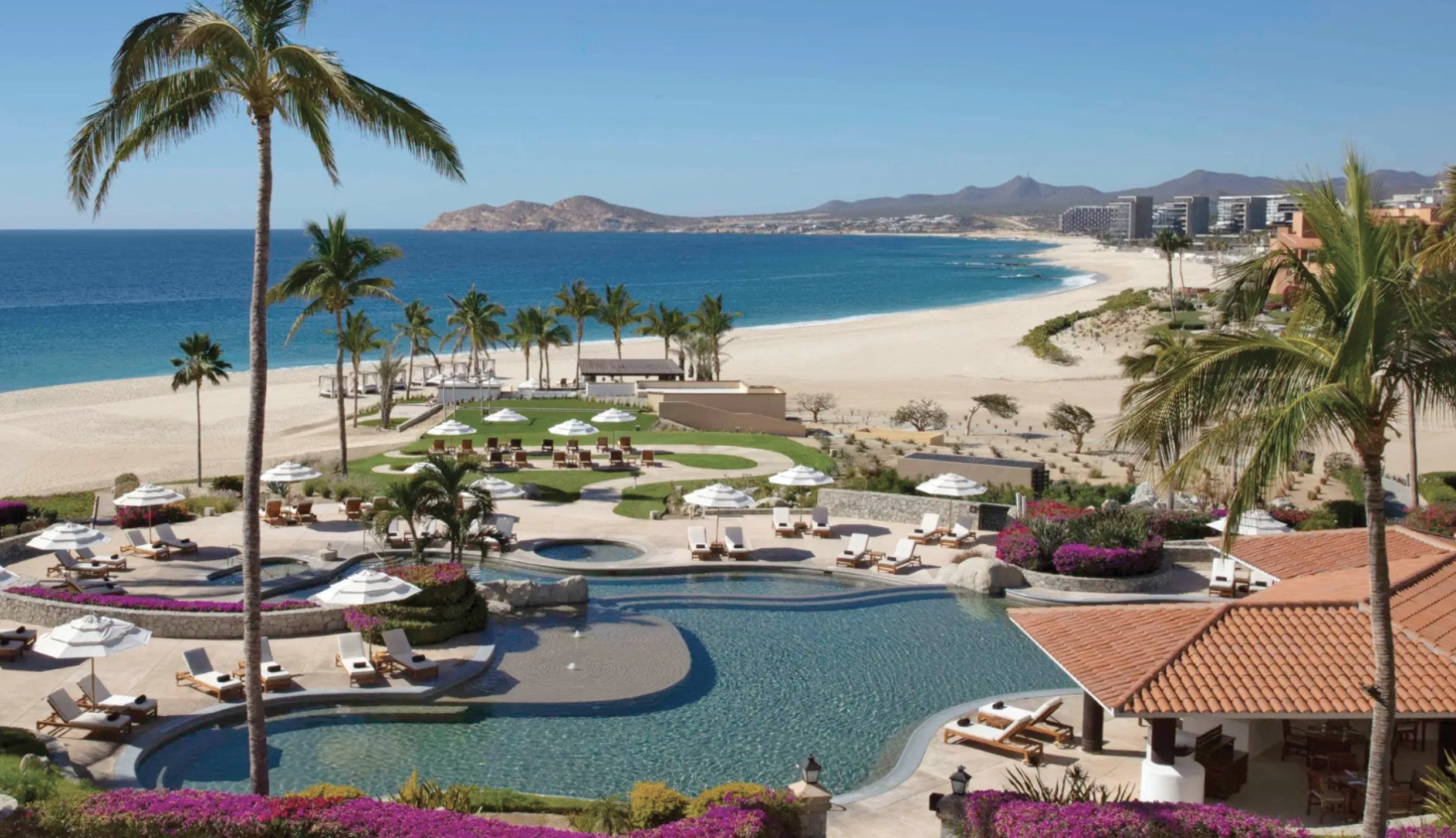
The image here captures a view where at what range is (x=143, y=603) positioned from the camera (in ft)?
63.3

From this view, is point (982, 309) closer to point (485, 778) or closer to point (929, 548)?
point (929, 548)

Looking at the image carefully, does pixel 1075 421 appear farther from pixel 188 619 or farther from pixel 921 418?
pixel 188 619

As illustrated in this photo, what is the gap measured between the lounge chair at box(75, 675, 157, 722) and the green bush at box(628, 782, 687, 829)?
728 cm

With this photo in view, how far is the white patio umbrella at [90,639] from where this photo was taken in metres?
15.0

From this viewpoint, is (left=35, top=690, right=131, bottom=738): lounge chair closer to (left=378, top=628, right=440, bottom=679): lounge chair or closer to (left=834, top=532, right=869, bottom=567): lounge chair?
(left=378, top=628, right=440, bottom=679): lounge chair

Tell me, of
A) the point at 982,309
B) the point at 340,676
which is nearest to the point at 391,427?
the point at 340,676

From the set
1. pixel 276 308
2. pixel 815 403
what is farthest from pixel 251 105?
pixel 276 308

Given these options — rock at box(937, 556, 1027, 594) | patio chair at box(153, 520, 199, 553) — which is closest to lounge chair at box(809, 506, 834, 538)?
rock at box(937, 556, 1027, 594)

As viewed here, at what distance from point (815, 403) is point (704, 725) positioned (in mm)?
32091

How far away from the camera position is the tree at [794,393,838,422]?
1853 inches

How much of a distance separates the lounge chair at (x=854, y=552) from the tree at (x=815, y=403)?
70.6ft

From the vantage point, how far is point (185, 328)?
96625 millimetres

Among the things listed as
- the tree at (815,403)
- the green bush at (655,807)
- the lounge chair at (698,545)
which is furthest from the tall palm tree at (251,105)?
the tree at (815,403)

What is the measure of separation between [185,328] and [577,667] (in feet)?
296
